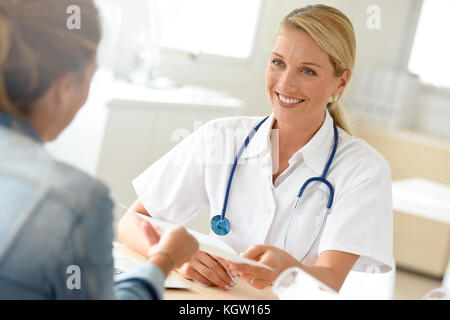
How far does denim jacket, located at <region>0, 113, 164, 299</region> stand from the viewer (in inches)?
20.3

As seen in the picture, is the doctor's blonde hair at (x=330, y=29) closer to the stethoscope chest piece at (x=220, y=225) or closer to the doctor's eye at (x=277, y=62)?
the doctor's eye at (x=277, y=62)

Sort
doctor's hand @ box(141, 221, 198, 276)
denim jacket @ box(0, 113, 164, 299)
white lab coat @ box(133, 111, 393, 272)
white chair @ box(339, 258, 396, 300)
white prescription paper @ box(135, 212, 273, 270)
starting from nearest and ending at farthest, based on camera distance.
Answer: denim jacket @ box(0, 113, 164, 299), doctor's hand @ box(141, 221, 198, 276), white prescription paper @ box(135, 212, 273, 270), white lab coat @ box(133, 111, 393, 272), white chair @ box(339, 258, 396, 300)

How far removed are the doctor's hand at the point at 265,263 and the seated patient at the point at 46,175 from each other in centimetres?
24

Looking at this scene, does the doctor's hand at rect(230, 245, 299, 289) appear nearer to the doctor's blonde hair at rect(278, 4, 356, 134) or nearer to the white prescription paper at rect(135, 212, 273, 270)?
the white prescription paper at rect(135, 212, 273, 270)

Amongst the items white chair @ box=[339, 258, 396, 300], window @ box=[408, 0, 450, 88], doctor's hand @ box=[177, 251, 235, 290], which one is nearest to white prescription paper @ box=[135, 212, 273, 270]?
doctor's hand @ box=[177, 251, 235, 290]

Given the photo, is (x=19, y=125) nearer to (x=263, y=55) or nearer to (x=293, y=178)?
(x=263, y=55)

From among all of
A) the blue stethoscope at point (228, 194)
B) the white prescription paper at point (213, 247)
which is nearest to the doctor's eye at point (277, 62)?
the blue stethoscope at point (228, 194)

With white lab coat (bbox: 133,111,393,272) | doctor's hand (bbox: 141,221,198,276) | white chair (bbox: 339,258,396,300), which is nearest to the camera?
doctor's hand (bbox: 141,221,198,276)

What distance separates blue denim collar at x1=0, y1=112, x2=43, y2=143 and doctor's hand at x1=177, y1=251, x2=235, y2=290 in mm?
408

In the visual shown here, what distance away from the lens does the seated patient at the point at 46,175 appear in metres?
0.52
